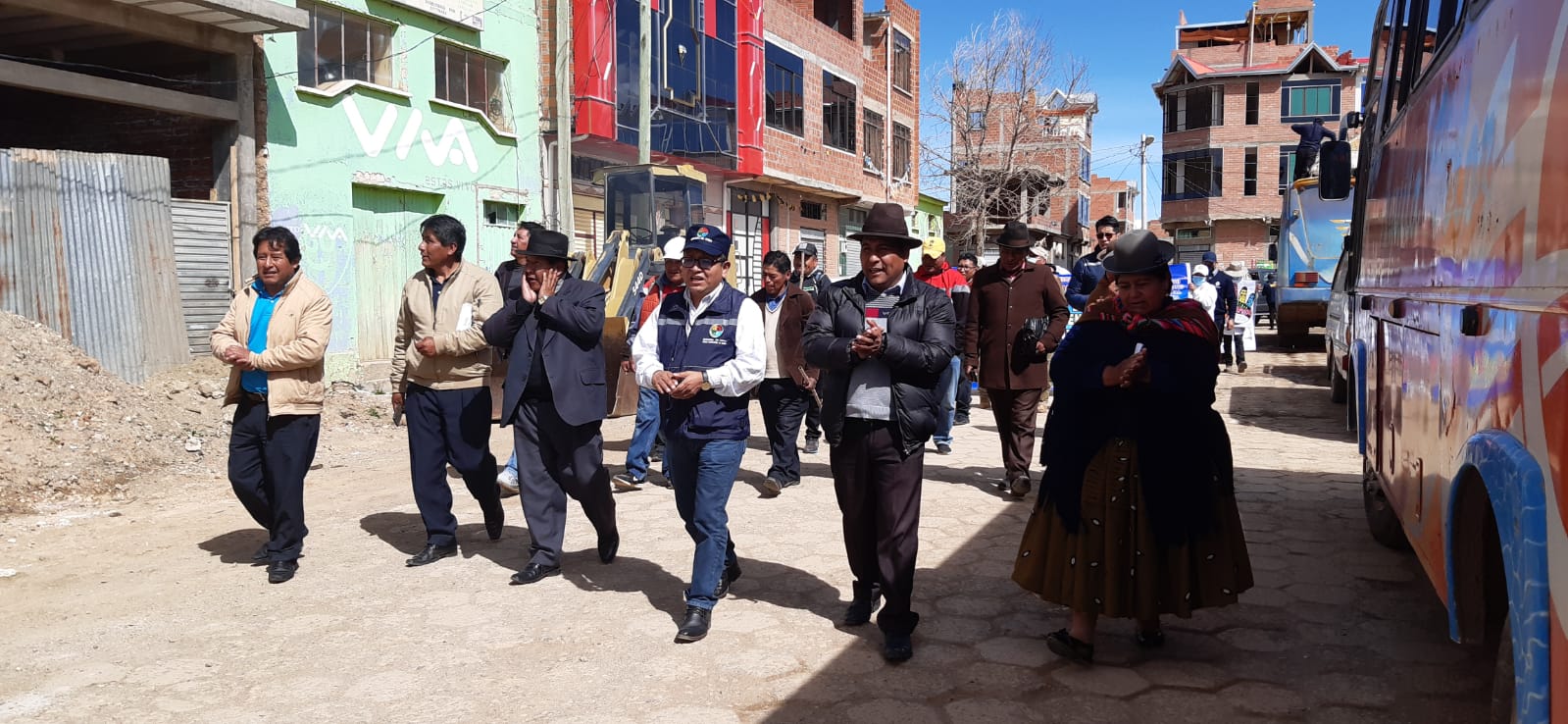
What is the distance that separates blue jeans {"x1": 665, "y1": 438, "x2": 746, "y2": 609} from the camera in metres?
4.58

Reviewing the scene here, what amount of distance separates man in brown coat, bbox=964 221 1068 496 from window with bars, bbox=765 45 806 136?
17836mm

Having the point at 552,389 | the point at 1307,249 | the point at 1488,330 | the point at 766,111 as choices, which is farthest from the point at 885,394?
the point at 766,111

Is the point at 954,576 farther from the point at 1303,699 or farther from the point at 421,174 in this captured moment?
the point at 421,174

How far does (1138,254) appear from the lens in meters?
3.86

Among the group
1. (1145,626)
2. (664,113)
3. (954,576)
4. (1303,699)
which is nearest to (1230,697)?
(1303,699)

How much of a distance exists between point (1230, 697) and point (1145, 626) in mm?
489

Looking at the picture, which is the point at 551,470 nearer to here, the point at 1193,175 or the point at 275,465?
the point at 275,465

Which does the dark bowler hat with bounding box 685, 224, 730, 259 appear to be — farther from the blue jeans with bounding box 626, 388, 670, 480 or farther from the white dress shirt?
the blue jeans with bounding box 626, 388, 670, 480

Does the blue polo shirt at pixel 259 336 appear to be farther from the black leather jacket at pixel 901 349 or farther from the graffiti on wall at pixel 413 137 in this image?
the graffiti on wall at pixel 413 137

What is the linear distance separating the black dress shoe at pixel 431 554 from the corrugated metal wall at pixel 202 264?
24.4 feet

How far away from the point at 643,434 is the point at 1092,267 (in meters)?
3.50

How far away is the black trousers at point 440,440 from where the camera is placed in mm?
5742

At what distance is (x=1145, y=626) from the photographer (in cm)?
424

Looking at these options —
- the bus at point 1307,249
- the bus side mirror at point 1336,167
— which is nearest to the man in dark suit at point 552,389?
the bus side mirror at point 1336,167
